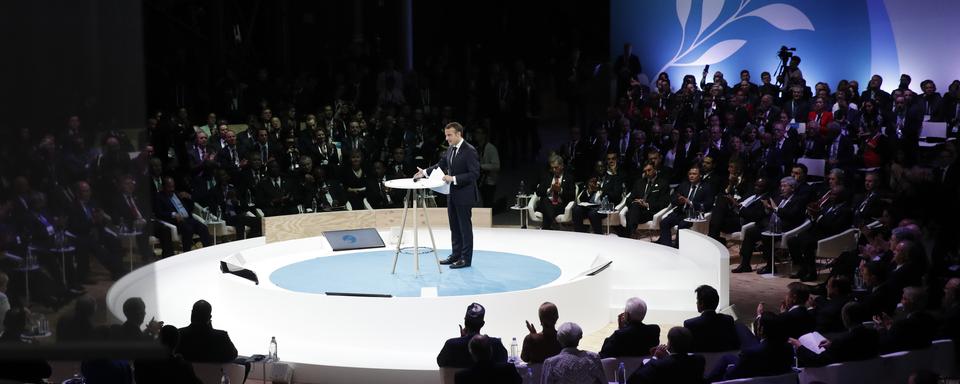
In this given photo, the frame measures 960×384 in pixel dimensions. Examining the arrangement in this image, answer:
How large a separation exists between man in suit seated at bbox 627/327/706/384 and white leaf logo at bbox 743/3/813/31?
11430 millimetres

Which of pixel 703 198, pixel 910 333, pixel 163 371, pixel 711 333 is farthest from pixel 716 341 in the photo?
pixel 703 198

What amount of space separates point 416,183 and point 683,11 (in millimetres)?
9905

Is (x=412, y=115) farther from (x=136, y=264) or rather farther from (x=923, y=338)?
(x=923, y=338)

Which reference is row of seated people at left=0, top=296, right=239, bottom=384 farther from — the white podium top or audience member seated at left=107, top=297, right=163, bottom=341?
the white podium top

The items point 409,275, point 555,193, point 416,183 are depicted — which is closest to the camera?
point 416,183

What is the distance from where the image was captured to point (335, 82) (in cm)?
1564

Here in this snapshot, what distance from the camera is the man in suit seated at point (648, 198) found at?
1139 centimetres

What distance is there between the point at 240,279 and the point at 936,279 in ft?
17.6

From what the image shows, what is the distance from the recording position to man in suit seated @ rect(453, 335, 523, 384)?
16.6 feet

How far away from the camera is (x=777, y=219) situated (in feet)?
33.0

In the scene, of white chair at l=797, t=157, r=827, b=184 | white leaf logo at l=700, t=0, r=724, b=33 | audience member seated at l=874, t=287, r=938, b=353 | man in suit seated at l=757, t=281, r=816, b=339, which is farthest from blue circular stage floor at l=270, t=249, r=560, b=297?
white leaf logo at l=700, t=0, r=724, b=33

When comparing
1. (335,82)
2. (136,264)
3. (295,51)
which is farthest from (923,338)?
(295,51)

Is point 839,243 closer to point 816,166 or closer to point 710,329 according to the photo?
point 816,166

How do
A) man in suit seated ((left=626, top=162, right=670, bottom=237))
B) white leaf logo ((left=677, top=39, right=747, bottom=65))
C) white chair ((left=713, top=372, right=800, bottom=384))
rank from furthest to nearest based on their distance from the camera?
1. white leaf logo ((left=677, top=39, right=747, bottom=65))
2. man in suit seated ((left=626, top=162, right=670, bottom=237))
3. white chair ((left=713, top=372, right=800, bottom=384))
